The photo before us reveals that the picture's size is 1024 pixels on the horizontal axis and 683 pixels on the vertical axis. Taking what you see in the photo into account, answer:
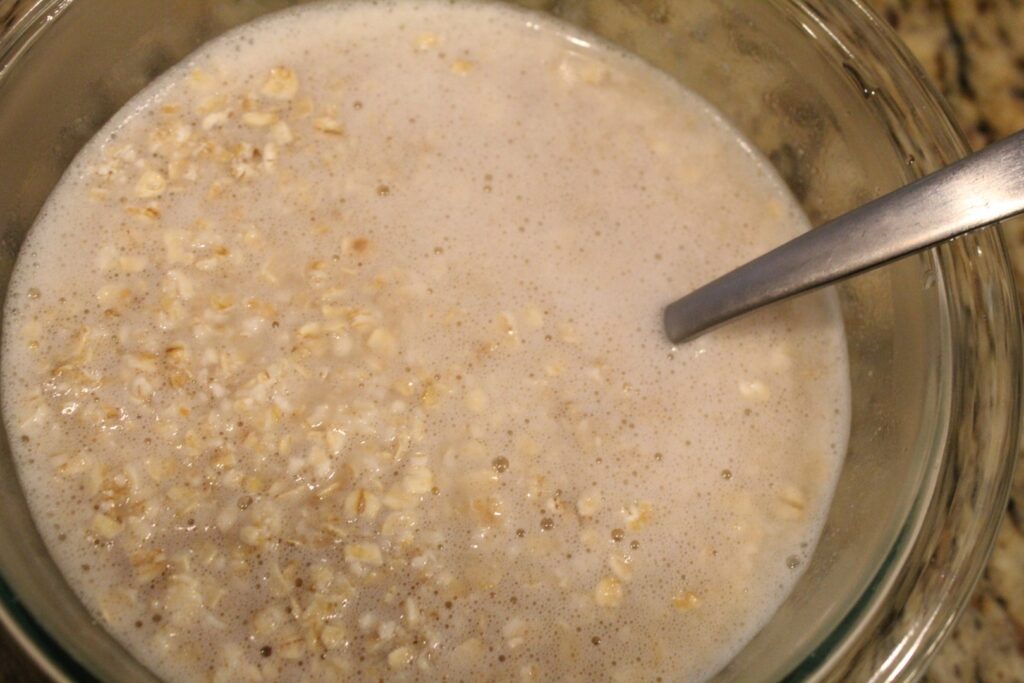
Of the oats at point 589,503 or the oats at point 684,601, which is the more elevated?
the oats at point 589,503

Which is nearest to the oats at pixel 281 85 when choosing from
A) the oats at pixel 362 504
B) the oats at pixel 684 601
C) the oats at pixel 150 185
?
the oats at pixel 150 185

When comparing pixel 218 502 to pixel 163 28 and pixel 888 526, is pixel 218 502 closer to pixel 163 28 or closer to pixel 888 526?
pixel 163 28

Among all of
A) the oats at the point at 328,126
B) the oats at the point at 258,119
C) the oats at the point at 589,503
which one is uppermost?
the oats at the point at 328,126

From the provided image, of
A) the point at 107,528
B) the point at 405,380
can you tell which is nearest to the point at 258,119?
Result: the point at 405,380

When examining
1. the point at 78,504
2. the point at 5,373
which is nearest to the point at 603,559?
the point at 78,504

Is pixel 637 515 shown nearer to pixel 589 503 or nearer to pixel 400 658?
pixel 589 503

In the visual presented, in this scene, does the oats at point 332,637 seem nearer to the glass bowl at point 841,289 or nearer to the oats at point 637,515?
the glass bowl at point 841,289

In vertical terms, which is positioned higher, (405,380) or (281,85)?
(281,85)
